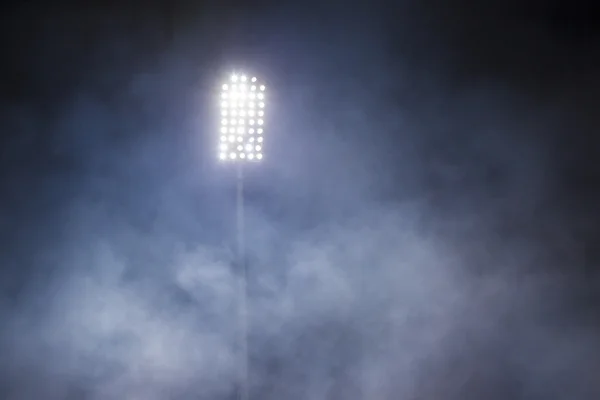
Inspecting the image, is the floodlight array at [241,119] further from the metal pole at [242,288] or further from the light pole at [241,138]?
the metal pole at [242,288]

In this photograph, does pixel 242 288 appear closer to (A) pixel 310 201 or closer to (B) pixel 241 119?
(A) pixel 310 201

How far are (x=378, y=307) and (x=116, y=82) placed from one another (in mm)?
2383

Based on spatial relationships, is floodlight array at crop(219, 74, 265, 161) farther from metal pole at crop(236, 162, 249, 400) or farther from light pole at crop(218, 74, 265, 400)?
metal pole at crop(236, 162, 249, 400)

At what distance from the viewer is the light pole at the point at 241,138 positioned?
4.46 m

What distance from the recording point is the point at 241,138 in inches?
178

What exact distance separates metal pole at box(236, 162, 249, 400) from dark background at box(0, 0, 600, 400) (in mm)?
63

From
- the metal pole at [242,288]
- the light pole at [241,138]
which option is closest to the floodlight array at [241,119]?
the light pole at [241,138]

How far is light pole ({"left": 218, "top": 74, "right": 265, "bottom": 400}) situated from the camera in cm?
446

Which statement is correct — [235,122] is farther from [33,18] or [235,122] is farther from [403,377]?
[403,377]

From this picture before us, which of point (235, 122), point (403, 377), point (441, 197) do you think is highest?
point (235, 122)

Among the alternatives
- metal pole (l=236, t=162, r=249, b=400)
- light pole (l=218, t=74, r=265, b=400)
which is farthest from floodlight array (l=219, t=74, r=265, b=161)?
metal pole (l=236, t=162, r=249, b=400)

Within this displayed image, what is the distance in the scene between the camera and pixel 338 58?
457 cm

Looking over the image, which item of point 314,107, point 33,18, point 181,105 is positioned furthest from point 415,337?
point 33,18

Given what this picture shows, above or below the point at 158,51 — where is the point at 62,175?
below
